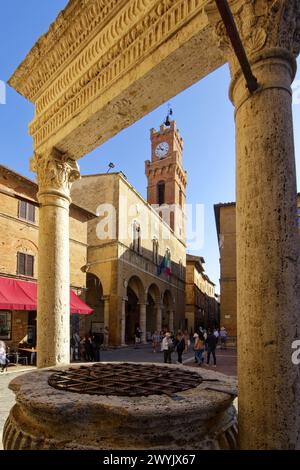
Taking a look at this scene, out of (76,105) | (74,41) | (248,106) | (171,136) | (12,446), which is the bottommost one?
(12,446)

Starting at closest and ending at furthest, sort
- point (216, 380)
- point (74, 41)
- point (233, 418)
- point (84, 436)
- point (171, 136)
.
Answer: point (84, 436), point (233, 418), point (216, 380), point (74, 41), point (171, 136)

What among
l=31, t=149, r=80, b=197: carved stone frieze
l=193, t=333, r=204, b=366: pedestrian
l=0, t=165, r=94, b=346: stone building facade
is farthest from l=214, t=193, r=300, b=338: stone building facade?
l=31, t=149, r=80, b=197: carved stone frieze

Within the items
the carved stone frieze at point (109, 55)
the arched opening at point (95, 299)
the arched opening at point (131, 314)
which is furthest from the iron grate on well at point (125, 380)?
the arched opening at point (131, 314)

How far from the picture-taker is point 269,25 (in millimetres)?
2459

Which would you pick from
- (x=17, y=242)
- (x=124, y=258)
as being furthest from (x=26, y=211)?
(x=124, y=258)

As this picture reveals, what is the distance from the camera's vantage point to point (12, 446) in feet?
8.02

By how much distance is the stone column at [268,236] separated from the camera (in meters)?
2.06

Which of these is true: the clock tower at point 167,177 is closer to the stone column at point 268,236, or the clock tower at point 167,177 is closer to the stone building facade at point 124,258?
the stone building facade at point 124,258

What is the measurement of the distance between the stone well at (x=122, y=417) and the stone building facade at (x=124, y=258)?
1793cm

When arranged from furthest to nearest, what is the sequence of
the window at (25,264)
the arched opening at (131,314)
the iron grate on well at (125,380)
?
the arched opening at (131,314) < the window at (25,264) < the iron grate on well at (125,380)

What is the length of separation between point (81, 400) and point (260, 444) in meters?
1.08

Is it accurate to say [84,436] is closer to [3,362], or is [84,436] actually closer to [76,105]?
[76,105]

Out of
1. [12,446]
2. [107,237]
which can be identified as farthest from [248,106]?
[107,237]

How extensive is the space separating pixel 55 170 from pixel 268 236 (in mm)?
3284
